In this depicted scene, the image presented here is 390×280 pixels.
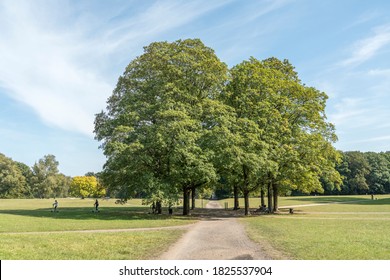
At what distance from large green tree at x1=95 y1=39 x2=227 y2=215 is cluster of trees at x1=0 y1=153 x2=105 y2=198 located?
247 ft

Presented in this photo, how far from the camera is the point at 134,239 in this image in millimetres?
17062

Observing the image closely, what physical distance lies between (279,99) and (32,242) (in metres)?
29.3

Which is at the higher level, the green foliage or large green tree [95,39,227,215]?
large green tree [95,39,227,215]

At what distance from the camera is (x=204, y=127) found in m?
35.1

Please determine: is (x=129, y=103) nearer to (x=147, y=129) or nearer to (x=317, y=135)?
(x=147, y=129)

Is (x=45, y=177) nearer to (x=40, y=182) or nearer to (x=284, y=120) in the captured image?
(x=40, y=182)

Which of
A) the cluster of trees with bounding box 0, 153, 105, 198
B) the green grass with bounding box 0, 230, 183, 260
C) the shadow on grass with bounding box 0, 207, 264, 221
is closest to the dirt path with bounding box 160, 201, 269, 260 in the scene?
the green grass with bounding box 0, 230, 183, 260

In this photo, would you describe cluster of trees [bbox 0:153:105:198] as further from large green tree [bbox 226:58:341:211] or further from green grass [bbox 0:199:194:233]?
large green tree [bbox 226:58:341:211]

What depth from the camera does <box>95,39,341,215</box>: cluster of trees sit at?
31250 millimetres

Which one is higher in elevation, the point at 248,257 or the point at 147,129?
the point at 147,129

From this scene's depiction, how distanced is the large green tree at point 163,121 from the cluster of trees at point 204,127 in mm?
96

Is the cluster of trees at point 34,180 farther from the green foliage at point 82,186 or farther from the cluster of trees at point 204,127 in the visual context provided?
the cluster of trees at point 204,127

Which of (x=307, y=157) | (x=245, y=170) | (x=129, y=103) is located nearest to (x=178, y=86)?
(x=129, y=103)

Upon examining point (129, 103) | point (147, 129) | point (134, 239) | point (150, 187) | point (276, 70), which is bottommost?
point (134, 239)
